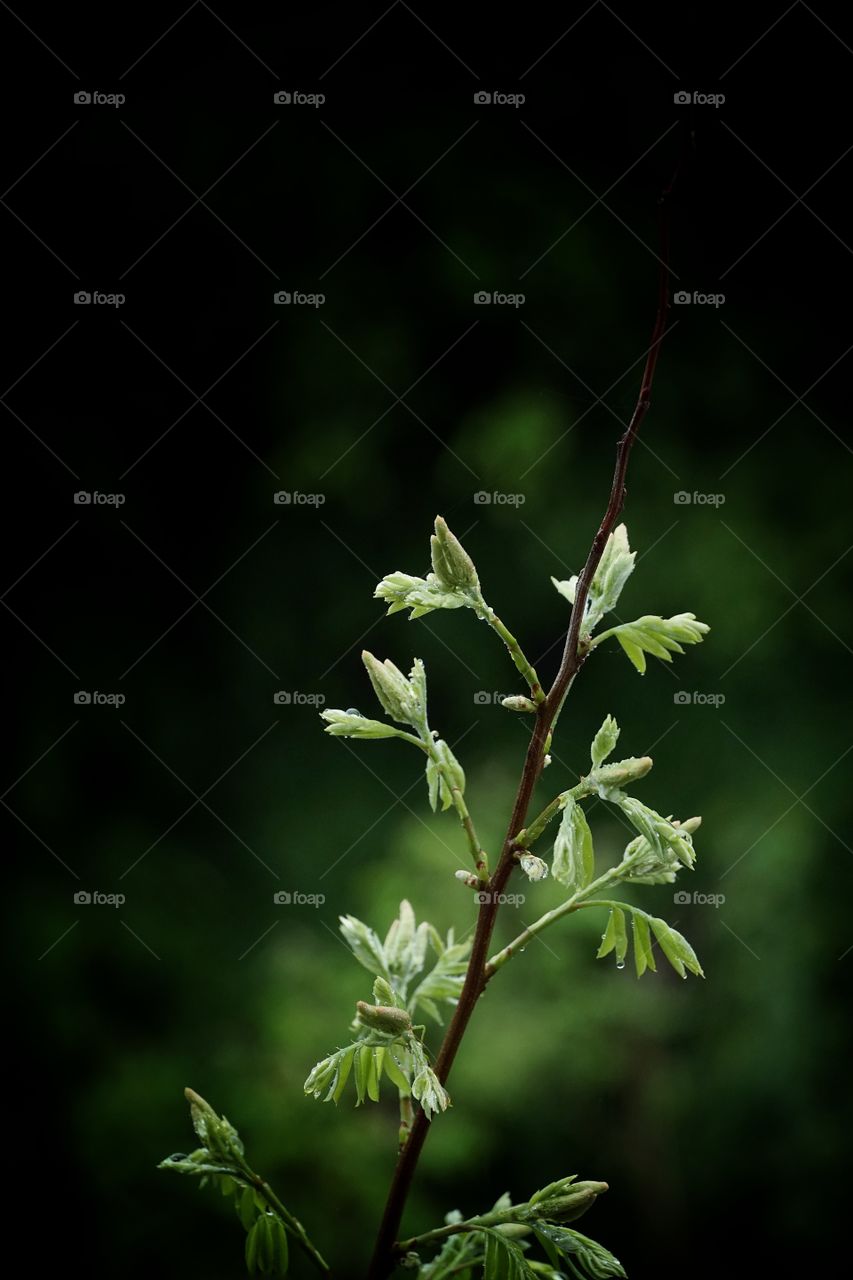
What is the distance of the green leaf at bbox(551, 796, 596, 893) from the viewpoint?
2.03 ft

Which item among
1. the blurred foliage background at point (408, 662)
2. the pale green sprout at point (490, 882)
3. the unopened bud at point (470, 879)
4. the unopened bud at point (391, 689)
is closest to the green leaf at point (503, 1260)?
Result: the pale green sprout at point (490, 882)

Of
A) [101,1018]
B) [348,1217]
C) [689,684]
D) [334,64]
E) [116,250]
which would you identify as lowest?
[348,1217]

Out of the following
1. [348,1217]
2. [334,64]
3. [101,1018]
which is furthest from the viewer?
[101,1018]

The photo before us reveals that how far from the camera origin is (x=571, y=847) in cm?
62

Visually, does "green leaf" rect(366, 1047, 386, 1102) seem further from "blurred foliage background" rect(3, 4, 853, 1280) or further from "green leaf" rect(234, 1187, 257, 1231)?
"blurred foliage background" rect(3, 4, 853, 1280)

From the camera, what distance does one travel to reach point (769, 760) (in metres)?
1.97

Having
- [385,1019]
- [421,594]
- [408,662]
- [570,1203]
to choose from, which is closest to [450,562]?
[421,594]

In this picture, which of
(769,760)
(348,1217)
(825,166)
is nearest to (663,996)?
(769,760)

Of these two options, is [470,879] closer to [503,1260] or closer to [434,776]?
[434,776]

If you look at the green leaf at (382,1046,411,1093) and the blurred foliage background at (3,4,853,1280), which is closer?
the green leaf at (382,1046,411,1093)

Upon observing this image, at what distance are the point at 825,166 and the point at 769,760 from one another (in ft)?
3.25

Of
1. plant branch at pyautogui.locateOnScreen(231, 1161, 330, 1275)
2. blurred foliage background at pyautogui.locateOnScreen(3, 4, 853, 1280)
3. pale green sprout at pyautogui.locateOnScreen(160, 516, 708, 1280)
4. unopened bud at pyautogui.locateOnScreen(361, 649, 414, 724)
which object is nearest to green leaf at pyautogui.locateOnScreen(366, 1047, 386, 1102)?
pale green sprout at pyautogui.locateOnScreen(160, 516, 708, 1280)

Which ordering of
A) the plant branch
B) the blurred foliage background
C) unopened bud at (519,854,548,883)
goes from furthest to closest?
the blurred foliage background → the plant branch → unopened bud at (519,854,548,883)

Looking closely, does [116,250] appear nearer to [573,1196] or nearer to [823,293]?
[823,293]
